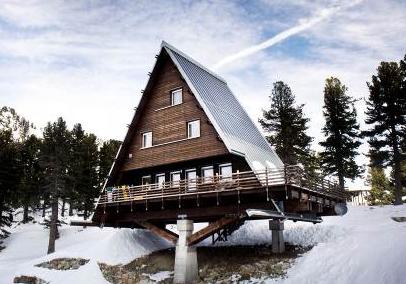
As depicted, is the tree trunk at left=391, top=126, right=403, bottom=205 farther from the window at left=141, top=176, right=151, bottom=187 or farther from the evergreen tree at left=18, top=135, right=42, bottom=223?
the evergreen tree at left=18, top=135, right=42, bottom=223

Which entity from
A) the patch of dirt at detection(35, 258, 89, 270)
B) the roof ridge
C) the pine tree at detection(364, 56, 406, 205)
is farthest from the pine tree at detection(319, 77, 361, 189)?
the patch of dirt at detection(35, 258, 89, 270)

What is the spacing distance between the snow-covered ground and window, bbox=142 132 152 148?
834 centimetres

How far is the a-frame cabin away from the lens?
20.4m

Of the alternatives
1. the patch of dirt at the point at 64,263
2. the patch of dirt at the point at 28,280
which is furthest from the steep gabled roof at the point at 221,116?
the patch of dirt at the point at 28,280

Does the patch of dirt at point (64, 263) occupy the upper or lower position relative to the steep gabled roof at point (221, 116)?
lower

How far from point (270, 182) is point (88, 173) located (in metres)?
37.8

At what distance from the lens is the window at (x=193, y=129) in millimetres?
24500

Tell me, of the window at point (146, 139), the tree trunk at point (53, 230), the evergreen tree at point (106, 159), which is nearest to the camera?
the window at point (146, 139)

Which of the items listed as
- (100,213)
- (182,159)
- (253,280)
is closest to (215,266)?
(253,280)

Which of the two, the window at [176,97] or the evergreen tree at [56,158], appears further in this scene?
the evergreen tree at [56,158]

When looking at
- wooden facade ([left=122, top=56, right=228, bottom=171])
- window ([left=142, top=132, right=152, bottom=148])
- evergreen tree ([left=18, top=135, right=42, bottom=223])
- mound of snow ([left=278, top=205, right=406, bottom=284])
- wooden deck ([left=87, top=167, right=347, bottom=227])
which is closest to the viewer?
mound of snow ([left=278, top=205, right=406, bottom=284])

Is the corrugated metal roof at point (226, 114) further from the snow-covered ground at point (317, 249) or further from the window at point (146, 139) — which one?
the snow-covered ground at point (317, 249)

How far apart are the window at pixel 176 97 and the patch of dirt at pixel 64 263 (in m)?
13.3

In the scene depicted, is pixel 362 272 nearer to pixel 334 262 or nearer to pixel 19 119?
pixel 334 262
